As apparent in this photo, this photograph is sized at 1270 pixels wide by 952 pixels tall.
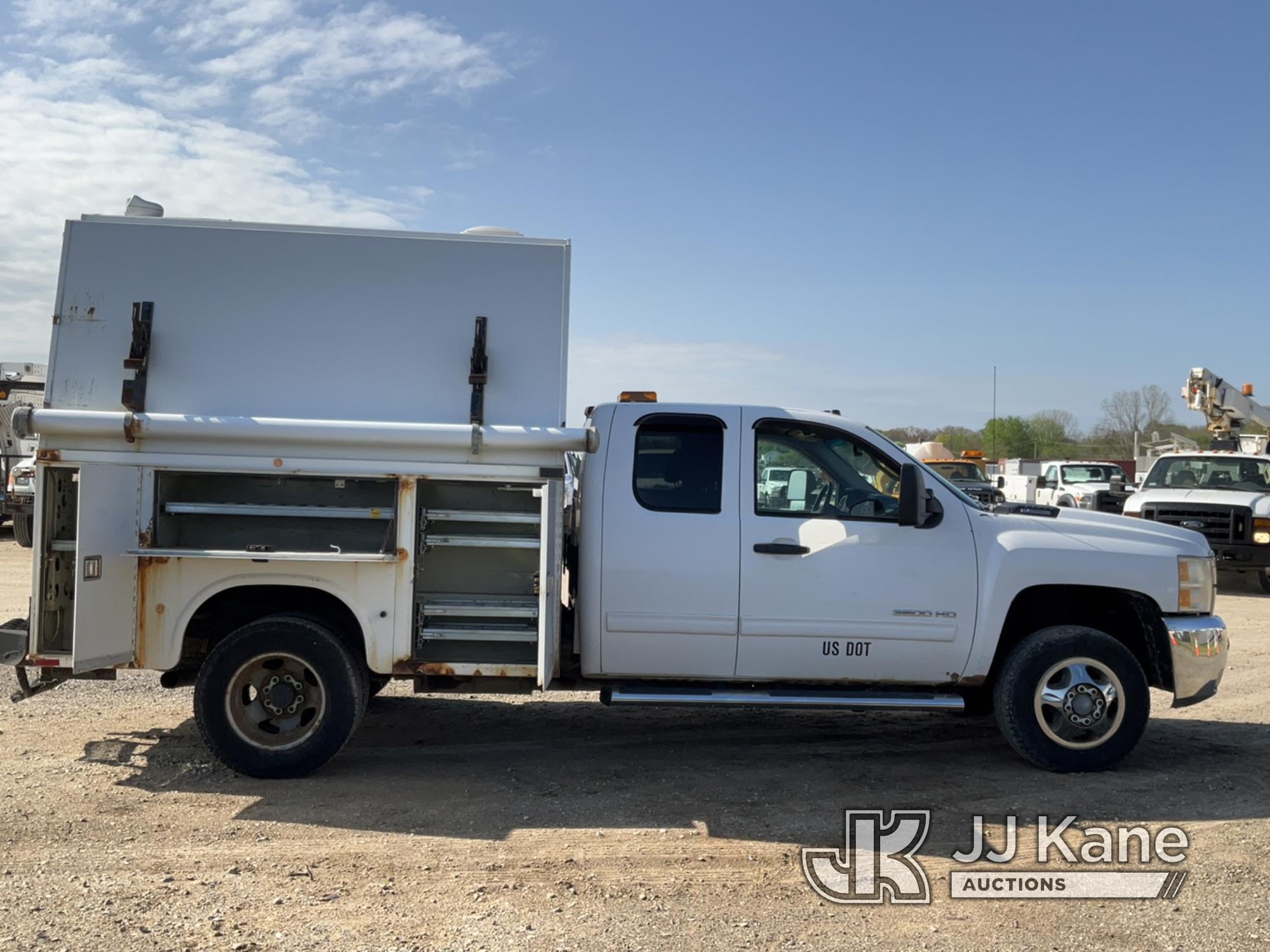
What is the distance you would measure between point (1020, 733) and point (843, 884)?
192 centimetres

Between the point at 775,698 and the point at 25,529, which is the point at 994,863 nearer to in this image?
the point at 775,698

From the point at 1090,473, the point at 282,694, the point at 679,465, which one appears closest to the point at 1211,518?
the point at 1090,473

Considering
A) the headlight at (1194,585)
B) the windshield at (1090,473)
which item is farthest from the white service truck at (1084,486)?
the headlight at (1194,585)

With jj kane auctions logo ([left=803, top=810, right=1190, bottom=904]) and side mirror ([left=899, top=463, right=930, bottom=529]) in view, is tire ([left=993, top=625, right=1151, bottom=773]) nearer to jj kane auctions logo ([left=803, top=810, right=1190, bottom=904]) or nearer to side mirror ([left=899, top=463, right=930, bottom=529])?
jj kane auctions logo ([left=803, top=810, right=1190, bottom=904])

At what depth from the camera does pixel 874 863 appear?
473 centimetres

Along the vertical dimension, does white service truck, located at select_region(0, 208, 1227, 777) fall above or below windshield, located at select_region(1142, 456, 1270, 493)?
below

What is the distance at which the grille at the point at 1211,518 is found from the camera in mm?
15094

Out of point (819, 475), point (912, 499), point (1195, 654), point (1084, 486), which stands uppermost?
point (1084, 486)

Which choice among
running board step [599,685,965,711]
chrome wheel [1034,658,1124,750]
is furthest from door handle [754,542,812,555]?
chrome wheel [1034,658,1124,750]

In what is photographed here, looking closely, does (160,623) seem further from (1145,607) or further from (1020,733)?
(1145,607)

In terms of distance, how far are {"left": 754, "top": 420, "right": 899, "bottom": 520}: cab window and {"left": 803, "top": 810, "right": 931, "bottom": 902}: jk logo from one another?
1.61 metres

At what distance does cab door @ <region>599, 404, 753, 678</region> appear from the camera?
5754 mm

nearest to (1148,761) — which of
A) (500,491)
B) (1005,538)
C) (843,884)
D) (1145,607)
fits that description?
(1145,607)

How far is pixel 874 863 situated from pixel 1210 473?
14.3m
